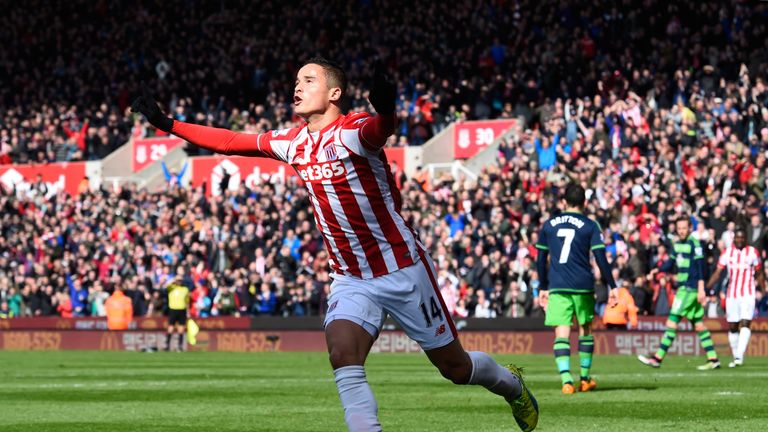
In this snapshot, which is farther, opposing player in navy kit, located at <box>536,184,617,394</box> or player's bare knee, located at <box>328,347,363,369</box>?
opposing player in navy kit, located at <box>536,184,617,394</box>

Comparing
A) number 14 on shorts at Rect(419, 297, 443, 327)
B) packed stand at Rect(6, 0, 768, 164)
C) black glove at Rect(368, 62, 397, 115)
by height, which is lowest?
number 14 on shorts at Rect(419, 297, 443, 327)

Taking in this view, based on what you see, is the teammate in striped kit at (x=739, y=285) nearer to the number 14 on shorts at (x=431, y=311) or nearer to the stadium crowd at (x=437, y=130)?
the stadium crowd at (x=437, y=130)

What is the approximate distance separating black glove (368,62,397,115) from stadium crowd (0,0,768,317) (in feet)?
66.1

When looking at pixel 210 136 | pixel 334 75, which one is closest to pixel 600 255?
pixel 210 136

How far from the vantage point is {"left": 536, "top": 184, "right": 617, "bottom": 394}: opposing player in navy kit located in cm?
1461

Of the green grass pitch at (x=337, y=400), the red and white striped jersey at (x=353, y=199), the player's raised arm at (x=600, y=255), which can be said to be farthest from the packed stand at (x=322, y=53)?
the red and white striped jersey at (x=353, y=199)

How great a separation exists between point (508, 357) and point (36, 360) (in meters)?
9.12

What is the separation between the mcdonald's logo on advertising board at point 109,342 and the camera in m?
35.9

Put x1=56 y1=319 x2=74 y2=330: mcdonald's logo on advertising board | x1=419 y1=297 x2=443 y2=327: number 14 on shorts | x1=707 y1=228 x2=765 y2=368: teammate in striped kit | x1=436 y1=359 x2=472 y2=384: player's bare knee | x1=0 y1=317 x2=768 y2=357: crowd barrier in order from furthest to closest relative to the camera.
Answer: x1=56 y1=319 x2=74 y2=330: mcdonald's logo on advertising board → x1=0 y1=317 x2=768 y2=357: crowd barrier → x1=707 y1=228 x2=765 y2=368: teammate in striped kit → x1=436 y1=359 x2=472 y2=384: player's bare knee → x1=419 y1=297 x2=443 y2=327: number 14 on shorts

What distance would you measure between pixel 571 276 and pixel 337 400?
274 centimetres

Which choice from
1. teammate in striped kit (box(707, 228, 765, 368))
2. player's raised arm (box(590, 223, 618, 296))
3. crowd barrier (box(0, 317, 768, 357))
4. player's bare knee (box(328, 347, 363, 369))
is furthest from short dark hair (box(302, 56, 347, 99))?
crowd barrier (box(0, 317, 768, 357))

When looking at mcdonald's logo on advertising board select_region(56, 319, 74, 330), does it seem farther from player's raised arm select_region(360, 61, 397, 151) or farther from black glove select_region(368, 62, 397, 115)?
black glove select_region(368, 62, 397, 115)

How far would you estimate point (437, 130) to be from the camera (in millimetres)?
39688

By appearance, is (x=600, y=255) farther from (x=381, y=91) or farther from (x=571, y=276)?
(x=381, y=91)
